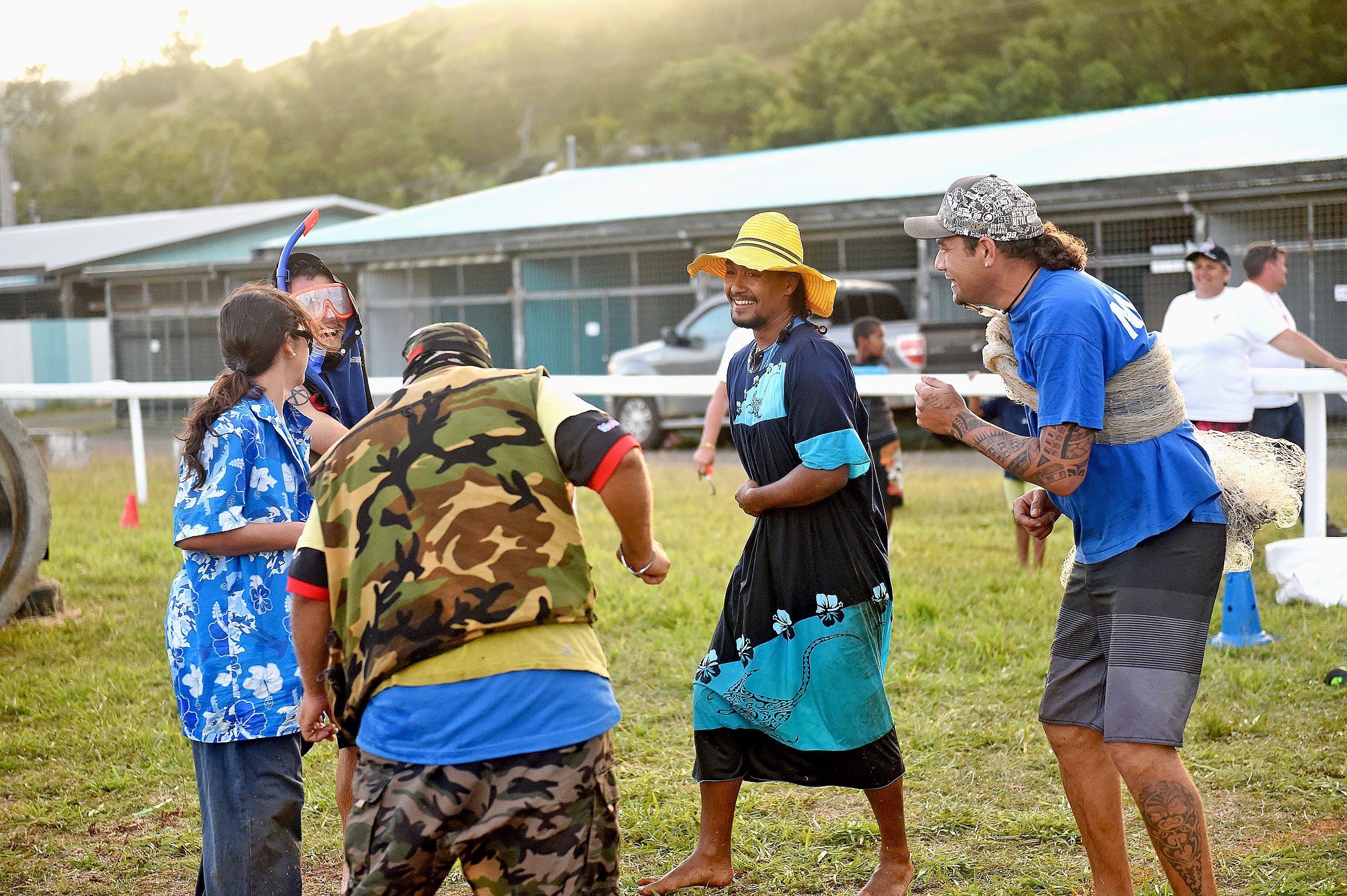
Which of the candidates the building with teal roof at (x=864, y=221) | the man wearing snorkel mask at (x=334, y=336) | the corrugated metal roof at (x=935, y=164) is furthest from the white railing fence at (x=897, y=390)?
→ the corrugated metal roof at (x=935, y=164)

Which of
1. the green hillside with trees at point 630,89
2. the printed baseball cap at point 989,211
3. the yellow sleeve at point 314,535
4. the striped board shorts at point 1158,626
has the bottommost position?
the striped board shorts at point 1158,626

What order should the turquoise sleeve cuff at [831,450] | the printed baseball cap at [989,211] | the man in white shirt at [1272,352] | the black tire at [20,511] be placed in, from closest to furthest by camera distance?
the printed baseball cap at [989,211], the turquoise sleeve cuff at [831,450], the black tire at [20,511], the man in white shirt at [1272,352]

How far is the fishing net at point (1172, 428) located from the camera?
3.36 m

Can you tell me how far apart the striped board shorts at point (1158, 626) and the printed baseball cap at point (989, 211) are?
924 millimetres

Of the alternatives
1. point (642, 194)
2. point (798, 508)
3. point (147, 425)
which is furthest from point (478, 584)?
point (147, 425)

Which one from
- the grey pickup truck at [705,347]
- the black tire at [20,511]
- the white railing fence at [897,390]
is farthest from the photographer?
the grey pickup truck at [705,347]

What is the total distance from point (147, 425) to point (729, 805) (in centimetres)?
2290

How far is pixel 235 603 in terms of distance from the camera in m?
3.34

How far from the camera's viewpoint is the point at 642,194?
23.4m

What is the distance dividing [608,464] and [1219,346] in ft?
21.3

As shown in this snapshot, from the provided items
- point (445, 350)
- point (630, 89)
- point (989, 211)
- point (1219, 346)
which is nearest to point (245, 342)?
point (445, 350)

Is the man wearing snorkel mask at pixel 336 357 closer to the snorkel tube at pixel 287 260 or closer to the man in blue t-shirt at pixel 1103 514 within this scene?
the snorkel tube at pixel 287 260

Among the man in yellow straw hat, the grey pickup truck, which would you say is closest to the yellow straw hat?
the man in yellow straw hat

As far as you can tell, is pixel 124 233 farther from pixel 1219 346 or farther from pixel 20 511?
pixel 1219 346
